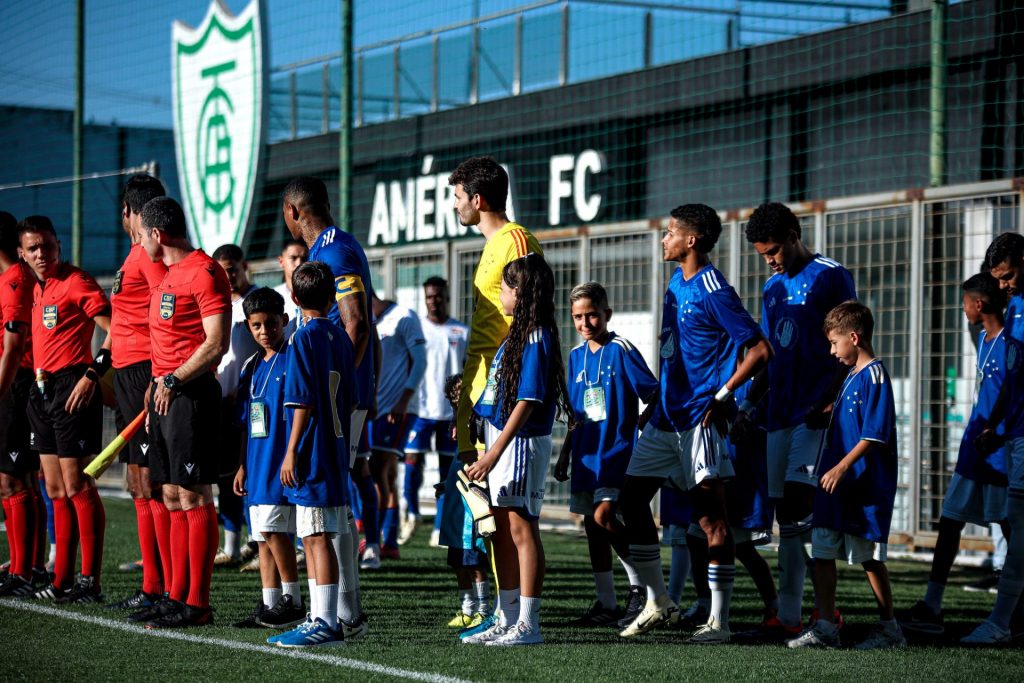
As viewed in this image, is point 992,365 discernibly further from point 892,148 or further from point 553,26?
point 553,26

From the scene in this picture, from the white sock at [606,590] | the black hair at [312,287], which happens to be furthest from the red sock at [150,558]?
the white sock at [606,590]

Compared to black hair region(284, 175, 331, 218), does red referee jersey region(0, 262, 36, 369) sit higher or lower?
lower

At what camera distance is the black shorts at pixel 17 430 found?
7.61 meters

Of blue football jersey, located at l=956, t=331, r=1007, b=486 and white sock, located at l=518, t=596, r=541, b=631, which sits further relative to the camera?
blue football jersey, located at l=956, t=331, r=1007, b=486

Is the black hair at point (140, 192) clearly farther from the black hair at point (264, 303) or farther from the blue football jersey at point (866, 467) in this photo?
the blue football jersey at point (866, 467)

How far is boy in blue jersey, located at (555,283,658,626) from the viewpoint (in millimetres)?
6777

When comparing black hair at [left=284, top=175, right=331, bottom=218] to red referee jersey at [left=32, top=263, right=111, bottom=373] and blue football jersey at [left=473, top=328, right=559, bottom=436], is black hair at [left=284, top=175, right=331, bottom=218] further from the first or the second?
red referee jersey at [left=32, top=263, right=111, bottom=373]

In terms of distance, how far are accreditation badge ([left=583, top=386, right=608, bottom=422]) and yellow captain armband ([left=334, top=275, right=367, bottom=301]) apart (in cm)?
134

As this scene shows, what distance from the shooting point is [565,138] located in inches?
635

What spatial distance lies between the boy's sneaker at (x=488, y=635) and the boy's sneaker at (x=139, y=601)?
173 cm

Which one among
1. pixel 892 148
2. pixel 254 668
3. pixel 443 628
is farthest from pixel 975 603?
pixel 892 148

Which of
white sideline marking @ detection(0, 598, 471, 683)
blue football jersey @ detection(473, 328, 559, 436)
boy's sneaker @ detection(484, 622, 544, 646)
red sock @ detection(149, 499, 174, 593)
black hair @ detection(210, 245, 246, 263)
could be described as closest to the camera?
white sideline marking @ detection(0, 598, 471, 683)

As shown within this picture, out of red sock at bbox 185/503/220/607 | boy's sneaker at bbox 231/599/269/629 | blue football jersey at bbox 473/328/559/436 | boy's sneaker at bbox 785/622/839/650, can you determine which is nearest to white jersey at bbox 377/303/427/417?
red sock at bbox 185/503/220/607

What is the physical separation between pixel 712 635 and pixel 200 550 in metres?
2.41
